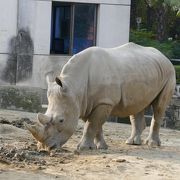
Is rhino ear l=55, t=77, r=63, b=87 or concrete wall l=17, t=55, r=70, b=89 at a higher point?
rhino ear l=55, t=77, r=63, b=87

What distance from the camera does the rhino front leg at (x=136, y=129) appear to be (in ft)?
39.9

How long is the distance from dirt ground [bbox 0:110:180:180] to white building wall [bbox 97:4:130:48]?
28.8 feet

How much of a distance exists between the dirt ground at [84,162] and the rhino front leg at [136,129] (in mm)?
211

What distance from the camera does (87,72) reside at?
10.6 meters

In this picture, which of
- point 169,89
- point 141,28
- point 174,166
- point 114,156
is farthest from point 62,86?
point 141,28

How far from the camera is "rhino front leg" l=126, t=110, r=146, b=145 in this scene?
12.1 m

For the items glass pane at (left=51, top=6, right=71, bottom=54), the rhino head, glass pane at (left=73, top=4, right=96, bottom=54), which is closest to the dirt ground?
the rhino head

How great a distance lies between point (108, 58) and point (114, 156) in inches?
70.5

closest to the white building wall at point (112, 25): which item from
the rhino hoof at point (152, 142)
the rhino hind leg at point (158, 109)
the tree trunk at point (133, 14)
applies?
the rhino hind leg at point (158, 109)

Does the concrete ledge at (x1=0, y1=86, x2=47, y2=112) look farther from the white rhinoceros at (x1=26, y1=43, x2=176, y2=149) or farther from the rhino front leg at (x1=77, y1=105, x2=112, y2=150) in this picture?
the rhino front leg at (x1=77, y1=105, x2=112, y2=150)

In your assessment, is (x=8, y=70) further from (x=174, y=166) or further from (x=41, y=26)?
(x=174, y=166)

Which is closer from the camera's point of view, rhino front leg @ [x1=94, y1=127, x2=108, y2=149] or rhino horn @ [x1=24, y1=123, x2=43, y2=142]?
rhino horn @ [x1=24, y1=123, x2=43, y2=142]

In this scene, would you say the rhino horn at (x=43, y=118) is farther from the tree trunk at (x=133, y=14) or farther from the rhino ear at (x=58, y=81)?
the tree trunk at (x=133, y=14)

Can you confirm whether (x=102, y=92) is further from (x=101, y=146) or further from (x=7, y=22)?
(x=7, y=22)
